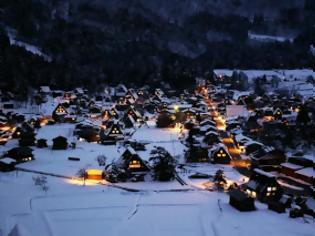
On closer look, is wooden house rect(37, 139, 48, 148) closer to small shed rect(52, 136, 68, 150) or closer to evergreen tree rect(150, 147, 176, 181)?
small shed rect(52, 136, 68, 150)

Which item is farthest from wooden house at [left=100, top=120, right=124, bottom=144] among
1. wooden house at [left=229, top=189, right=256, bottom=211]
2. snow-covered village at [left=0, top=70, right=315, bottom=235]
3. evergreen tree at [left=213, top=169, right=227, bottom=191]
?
wooden house at [left=229, top=189, right=256, bottom=211]

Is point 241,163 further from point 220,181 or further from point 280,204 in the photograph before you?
point 280,204

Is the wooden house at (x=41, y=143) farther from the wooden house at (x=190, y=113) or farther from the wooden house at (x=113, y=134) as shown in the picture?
the wooden house at (x=190, y=113)

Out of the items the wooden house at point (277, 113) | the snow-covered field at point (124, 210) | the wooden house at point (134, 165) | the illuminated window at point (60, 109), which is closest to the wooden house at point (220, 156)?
the snow-covered field at point (124, 210)

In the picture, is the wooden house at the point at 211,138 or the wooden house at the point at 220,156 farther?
the wooden house at the point at 211,138

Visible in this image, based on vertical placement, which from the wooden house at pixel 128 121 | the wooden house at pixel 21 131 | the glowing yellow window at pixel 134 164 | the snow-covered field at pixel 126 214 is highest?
the wooden house at pixel 128 121

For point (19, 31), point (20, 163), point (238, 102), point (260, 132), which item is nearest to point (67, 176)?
point (20, 163)

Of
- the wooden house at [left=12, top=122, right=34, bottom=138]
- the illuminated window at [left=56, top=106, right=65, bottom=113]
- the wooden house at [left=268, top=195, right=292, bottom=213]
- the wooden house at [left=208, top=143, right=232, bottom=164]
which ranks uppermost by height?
the illuminated window at [left=56, top=106, right=65, bottom=113]

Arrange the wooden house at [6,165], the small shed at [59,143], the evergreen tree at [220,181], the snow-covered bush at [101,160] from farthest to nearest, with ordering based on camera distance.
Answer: the small shed at [59,143]
the snow-covered bush at [101,160]
the wooden house at [6,165]
the evergreen tree at [220,181]

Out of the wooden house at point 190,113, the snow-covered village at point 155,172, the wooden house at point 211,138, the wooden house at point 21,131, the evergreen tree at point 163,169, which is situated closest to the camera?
the snow-covered village at point 155,172
